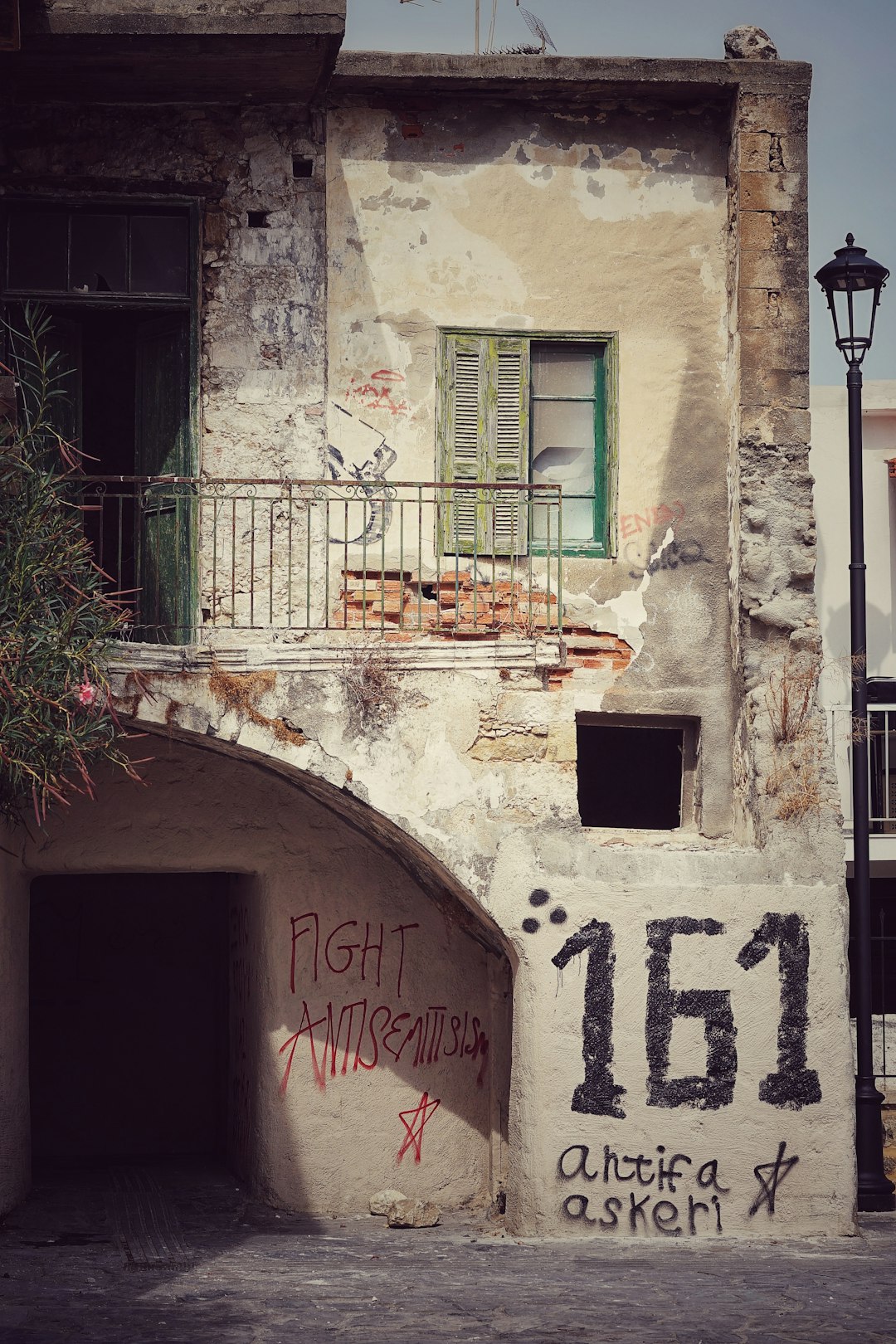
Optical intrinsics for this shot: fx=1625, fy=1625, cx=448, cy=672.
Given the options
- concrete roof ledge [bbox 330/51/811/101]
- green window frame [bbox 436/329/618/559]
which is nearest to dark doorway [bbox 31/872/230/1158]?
green window frame [bbox 436/329/618/559]

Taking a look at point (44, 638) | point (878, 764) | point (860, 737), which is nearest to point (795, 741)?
point (860, 737)

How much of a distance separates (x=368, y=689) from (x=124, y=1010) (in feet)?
17.9

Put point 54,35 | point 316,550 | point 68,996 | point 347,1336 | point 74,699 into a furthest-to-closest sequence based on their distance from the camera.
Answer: point 68,996 → point 316,550 → point 54,35 → point 74,699 → point 347,1336

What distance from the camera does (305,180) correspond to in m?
10.9

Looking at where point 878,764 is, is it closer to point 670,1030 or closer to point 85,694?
point 670,1030

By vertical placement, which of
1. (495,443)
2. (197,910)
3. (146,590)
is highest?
(495,443)

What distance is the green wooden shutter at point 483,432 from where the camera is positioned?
10898 mm

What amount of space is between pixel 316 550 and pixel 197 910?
4.58 metres

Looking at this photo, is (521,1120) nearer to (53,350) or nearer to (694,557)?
(694,557)

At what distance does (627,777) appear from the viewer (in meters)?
14.6

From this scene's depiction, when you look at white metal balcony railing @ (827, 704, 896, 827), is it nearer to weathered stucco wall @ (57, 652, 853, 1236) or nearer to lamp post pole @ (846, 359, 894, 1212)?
lamp post pole @ (846, 359, 894, 1212)

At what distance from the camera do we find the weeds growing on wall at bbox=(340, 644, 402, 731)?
9906 mm

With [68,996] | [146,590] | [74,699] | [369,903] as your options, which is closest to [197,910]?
[68,996]

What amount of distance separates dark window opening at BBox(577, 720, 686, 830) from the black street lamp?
10.8 ft
